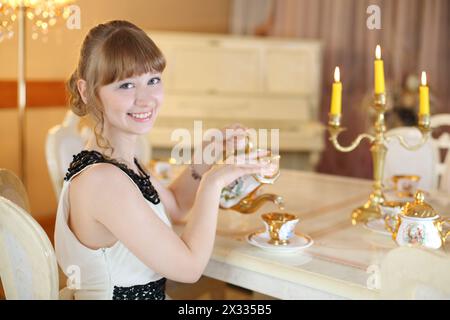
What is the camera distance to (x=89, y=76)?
1338mm

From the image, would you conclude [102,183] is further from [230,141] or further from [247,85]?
[247,85]

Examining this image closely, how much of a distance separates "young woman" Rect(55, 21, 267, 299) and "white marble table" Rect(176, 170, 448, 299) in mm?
185

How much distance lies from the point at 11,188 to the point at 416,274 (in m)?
0.99

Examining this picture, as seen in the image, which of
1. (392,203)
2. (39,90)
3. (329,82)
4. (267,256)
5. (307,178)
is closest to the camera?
(267,256)

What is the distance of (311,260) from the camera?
1.47 meters

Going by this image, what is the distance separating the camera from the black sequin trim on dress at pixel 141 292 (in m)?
1.40

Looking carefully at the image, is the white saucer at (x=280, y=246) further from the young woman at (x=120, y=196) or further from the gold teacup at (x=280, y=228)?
the young woman at (x=120, y=196)

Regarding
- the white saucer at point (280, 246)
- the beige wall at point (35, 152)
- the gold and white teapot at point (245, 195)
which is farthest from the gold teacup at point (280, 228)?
the beige wall at point (35, 152)

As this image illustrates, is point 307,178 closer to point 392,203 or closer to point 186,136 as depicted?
point 392,203

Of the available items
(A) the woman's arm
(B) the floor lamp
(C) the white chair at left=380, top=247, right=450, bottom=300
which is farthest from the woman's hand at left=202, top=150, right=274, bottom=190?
(B) the floor lamp

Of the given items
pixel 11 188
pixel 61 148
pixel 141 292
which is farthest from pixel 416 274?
pixel 61 148

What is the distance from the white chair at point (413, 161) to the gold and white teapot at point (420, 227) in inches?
46.8

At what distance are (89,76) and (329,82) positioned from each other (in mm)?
3681

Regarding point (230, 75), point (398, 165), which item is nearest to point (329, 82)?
point (230, 75)
